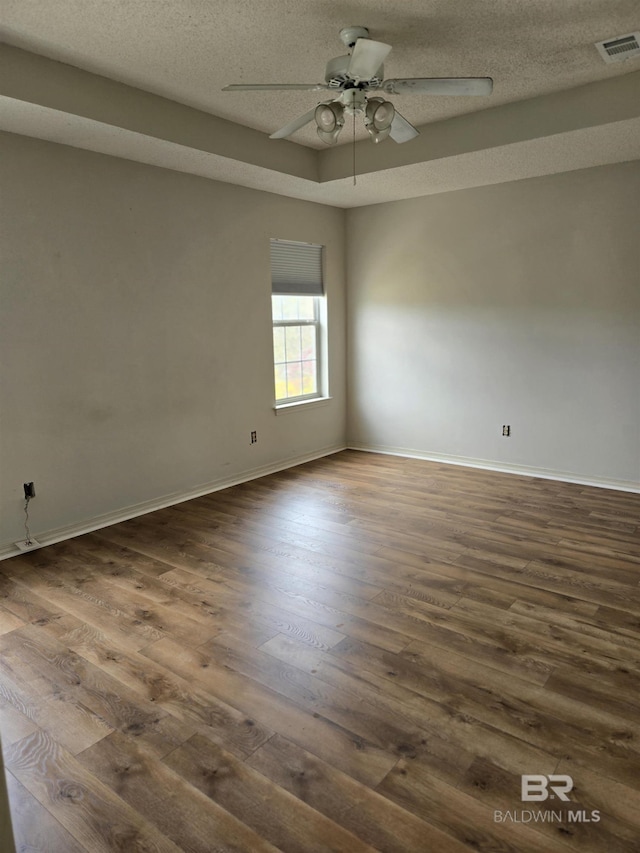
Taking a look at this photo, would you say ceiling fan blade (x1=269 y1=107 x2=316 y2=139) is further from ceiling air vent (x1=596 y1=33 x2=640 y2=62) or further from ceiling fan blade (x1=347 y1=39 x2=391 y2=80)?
ceiling air vent (x1=596 y1=33 x2=640 y2=62)

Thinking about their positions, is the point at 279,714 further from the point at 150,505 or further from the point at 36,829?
the point at 150,505

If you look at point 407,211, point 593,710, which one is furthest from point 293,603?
point 407,211

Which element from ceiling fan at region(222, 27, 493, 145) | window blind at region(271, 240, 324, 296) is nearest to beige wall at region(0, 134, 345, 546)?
window blind at region(271, 240, 324, 296)

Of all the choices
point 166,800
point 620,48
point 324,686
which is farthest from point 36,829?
point 620,48

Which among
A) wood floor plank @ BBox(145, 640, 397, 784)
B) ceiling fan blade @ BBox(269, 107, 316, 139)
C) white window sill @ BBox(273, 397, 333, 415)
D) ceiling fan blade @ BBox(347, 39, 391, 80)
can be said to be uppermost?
ceiling fan blade @ BBox(347, 39, 391, 80)

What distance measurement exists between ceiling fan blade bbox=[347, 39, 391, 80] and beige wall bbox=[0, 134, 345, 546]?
Result: 2.08 metres

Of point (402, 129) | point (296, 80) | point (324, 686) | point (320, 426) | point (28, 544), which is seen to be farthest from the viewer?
point (320, 426)

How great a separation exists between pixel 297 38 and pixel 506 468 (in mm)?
3796

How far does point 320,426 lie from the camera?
5.83 meters

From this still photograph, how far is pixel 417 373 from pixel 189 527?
112 inches

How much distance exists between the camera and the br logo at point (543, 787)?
167 cm

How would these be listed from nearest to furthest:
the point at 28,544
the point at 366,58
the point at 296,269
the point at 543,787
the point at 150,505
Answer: the point at 543,787
the point at 366,58
the point at 28,544
the point at 150,505
the point at 296,269

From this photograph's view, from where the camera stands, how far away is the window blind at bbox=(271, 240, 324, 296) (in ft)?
17.0

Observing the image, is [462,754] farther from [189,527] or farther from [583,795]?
[189,527]
